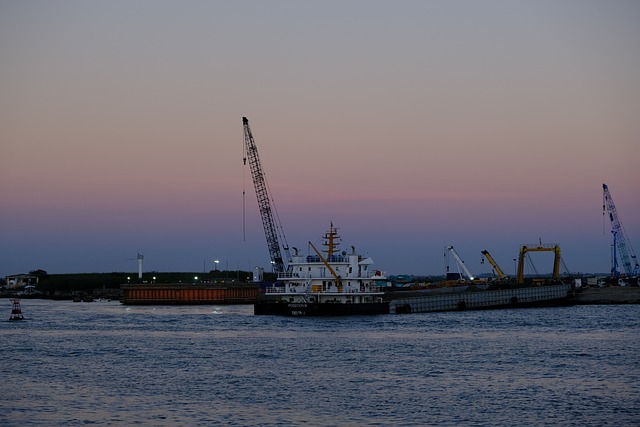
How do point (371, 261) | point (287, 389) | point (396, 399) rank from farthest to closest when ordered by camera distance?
point (371, 261)
point (287, 389)
point (396, 399)

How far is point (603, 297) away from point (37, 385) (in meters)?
135

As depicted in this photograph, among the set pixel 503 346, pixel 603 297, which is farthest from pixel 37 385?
pixel 603 297

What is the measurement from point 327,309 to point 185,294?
9398 cm

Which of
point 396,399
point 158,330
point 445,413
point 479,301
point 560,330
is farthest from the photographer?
point 479,301

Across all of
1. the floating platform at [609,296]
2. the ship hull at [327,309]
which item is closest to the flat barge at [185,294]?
the floating platform at [609,296]

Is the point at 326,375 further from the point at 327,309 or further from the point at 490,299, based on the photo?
the point at 490,299

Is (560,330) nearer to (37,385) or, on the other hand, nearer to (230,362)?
(230,362)

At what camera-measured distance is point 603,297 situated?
167 metres

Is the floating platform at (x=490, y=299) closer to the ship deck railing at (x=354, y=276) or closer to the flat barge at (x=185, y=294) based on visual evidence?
the ship deck railing at (x=354, y=276)

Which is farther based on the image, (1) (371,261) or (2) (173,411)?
(1) (371,261)

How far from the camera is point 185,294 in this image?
19662 cm

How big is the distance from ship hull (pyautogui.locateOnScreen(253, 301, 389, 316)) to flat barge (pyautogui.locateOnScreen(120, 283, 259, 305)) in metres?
80.5

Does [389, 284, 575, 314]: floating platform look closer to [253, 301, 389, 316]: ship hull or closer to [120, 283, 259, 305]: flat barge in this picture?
[253, 301, 389, 316]: ship hull

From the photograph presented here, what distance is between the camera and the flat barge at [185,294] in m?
194
